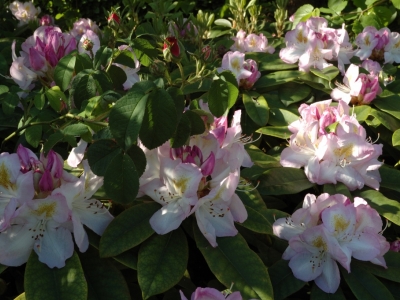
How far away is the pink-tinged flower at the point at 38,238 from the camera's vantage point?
0.99 meters

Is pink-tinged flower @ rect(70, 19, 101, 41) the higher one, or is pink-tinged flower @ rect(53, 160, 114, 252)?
pink-tinged flower @ rect(53, 160, 114, 252)

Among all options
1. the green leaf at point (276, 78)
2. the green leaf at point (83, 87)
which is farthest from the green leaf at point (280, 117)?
the green leaf at point (83, 87)

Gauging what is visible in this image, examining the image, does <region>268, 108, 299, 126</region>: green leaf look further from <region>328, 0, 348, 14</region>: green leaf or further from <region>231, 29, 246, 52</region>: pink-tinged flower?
<region>328, 0, 348, 14</region>: green leaf

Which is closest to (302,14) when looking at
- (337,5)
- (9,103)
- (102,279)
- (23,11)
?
(337,5)

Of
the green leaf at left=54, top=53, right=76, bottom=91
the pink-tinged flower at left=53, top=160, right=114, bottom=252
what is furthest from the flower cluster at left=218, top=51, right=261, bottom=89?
the pink-tinged flower at left=53, top=160, right=114, bottom=252

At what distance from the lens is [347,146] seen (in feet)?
4.63

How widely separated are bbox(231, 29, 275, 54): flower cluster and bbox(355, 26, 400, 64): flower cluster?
36cm

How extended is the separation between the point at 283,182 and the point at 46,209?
665 mm

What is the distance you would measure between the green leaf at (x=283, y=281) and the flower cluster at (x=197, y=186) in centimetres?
14

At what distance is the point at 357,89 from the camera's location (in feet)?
6.18

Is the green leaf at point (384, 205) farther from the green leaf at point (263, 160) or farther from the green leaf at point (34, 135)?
the green leaf at point (34, 135)

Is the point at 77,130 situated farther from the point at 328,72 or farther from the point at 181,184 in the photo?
the point at 328,72

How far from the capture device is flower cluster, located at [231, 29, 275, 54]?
2357mm

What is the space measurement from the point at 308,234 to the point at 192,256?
0.29m
